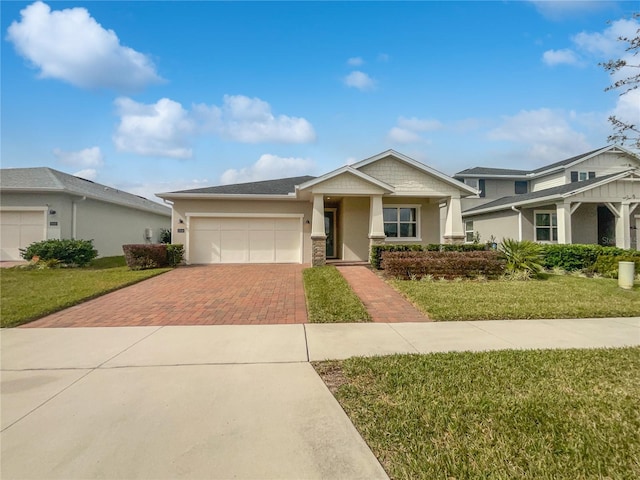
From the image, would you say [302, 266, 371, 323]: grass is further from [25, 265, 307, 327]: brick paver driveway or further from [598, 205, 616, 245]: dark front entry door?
[598, 205, 616, 245]: dark front entry door

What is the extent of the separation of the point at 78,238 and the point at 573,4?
2072 cm

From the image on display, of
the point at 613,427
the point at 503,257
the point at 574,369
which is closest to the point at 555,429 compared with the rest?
the point at 613,427

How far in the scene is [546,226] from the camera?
1753 cm

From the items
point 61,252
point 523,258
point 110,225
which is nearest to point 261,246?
point 61,252

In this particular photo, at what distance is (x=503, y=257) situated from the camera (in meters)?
11.3

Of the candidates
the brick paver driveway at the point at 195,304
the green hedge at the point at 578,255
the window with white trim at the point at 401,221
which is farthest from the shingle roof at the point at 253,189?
the green hedge at the point at 578,255

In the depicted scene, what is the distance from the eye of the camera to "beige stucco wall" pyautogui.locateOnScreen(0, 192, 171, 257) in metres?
15.2

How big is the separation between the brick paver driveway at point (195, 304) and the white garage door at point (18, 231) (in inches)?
362

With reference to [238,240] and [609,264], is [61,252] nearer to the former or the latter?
[238,240]

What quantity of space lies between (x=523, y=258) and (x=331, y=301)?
780cm

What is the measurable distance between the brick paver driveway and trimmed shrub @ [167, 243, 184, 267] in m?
3.00

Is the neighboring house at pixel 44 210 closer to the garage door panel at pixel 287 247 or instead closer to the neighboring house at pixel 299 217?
the neighboring house at pixel 299 217

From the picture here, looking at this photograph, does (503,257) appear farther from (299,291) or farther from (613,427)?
(613,427)

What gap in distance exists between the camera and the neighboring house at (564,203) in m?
14.6
